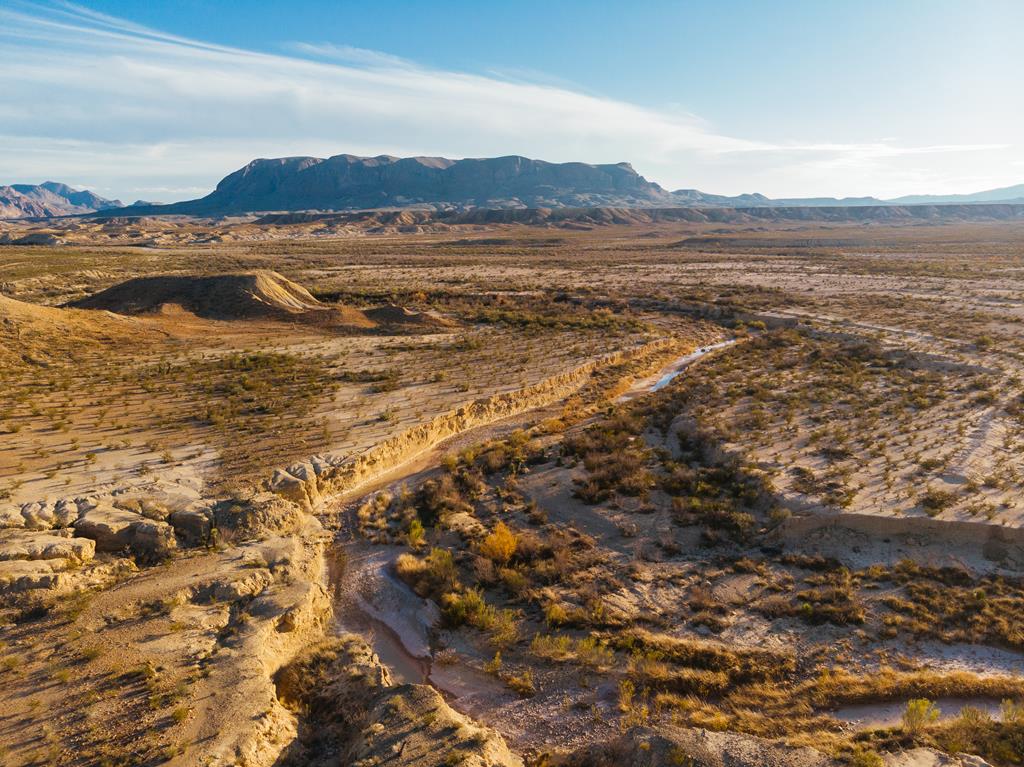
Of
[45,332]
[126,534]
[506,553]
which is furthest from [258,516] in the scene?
[45,332]

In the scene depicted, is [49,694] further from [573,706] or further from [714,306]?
[714,306]

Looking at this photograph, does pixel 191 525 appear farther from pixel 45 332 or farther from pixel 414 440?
pixel 45 332

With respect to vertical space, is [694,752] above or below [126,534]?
below

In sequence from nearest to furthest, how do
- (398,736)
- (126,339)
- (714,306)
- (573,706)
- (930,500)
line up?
(398,736) → (573,706) → (930,500) → (126,339) → (714,306)

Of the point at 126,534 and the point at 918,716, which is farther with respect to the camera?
the point at 126,534

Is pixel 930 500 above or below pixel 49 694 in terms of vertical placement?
above

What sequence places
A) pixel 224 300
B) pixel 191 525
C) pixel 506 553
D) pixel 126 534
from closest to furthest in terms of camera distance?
pixel 126 534 → pixel 506 553 → pixel 191 525 → pixel 224 300

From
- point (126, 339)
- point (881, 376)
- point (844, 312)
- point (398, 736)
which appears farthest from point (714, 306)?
point (398, 736)

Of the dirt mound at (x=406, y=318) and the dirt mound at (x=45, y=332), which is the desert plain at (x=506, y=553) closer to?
the dirt mound at (x=45, y=332)
